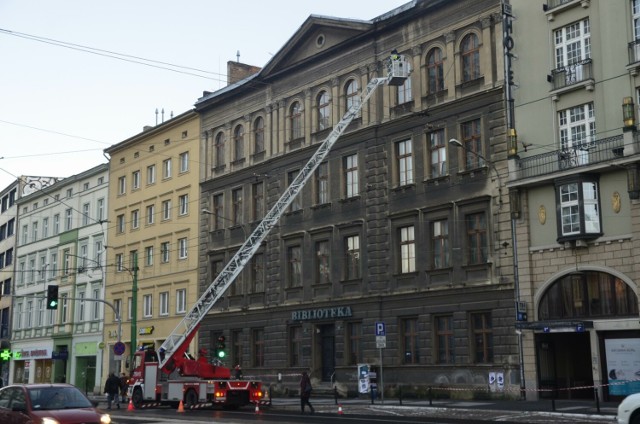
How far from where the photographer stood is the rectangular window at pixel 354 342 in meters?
40.2

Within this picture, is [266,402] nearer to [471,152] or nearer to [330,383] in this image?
[330,383]

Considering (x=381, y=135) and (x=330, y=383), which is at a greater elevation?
(x=381, y=135)

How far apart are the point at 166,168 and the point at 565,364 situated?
1223 inches

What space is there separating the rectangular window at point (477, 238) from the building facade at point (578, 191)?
184 cm

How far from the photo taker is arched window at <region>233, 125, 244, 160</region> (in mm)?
49656

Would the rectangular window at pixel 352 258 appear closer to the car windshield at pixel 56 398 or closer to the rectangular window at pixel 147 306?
the rectangular window at pixel 147 306

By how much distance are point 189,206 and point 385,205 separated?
57.2ft

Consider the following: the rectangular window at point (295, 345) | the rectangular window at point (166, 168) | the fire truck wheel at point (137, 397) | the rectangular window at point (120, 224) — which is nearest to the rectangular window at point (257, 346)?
the rectangular window at point (295, 345)

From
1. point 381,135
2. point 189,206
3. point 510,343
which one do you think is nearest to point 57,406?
point 510,343

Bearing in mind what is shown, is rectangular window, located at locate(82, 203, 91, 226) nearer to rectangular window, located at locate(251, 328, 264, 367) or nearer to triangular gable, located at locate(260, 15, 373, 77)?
rectangular window, located at locate(251, 328, 264, 367)

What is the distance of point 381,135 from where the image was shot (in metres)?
40.2

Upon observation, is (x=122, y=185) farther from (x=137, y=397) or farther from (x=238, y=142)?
(x=137, y=397)

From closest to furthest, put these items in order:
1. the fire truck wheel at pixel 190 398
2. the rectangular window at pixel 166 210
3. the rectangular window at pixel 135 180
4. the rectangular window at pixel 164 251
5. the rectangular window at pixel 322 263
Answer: the fire truck wheel at pixel 190 398
the rectangular window at pixel 322 263
the rectangular window at pixel 164 251
the rectangular window at pixel 166 210
the rectangular window at pixel 135 180

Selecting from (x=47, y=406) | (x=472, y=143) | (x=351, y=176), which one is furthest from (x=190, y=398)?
(x=47, y=406)
